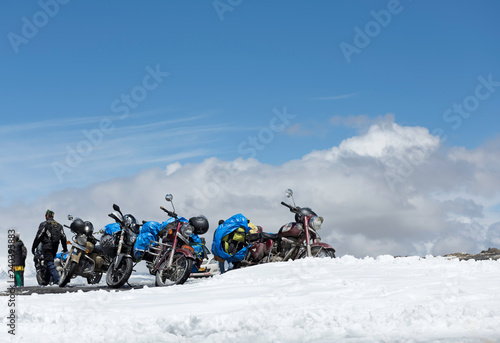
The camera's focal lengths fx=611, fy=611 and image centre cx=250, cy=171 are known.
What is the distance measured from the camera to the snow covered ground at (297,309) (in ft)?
19.5

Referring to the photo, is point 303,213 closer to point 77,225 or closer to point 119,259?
point 119,259

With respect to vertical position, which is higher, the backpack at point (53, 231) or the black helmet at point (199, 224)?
the backpack at point (53, 231)

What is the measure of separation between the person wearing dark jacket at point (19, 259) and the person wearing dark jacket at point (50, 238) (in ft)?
3.45

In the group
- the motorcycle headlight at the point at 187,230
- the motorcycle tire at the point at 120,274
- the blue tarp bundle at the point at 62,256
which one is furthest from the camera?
the blue tarp bundle at the point at 62,256

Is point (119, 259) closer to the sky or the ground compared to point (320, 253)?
closer to the sky

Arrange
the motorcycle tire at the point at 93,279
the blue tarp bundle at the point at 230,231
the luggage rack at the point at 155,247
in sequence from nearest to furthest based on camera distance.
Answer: the luggage rack at the point at 155,247 < the blue tarp bundle at the point at 230,231 < the motorcycle tire at the point at 93,279

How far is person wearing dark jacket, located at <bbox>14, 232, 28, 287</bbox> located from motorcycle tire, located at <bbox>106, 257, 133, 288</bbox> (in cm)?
500

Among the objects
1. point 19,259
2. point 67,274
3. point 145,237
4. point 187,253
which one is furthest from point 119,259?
point 19,259

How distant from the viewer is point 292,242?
12.7 metres

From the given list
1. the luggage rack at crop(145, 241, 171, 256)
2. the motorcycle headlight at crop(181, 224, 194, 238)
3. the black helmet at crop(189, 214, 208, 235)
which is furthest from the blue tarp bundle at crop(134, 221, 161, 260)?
the motorcycle headlight at crop(181, 224, 194, 238)

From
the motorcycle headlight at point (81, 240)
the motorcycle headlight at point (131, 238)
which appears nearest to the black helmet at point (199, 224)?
the motorcycle headlight at point (131, 238)

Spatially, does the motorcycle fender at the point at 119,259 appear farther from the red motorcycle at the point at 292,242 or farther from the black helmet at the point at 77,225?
the black helmet at the point at 77,225

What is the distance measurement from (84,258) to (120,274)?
9.69ft

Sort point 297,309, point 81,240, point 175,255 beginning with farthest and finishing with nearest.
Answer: point 81,240
point 175,255
point 297,309
